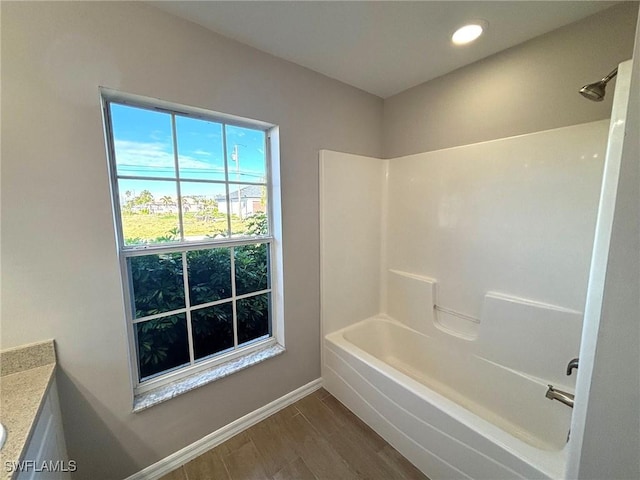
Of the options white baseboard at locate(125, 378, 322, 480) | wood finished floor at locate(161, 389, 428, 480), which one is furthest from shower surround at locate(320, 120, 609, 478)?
white baseboard at locate(125, 378, 322, 480)

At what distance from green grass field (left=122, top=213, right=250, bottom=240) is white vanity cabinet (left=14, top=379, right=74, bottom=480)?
733 mm

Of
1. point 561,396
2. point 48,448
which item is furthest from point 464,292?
point 48,448

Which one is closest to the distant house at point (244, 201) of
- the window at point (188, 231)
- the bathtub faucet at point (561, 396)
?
the window at point (188, 231)

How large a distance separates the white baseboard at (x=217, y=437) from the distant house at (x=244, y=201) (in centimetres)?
139

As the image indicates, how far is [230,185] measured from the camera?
159 cm

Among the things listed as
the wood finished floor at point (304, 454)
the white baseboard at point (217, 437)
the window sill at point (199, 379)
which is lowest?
the wood finished floor at point (304, 454)

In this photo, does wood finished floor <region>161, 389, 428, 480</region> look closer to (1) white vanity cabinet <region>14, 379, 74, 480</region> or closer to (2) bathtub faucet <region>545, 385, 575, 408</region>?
(1) white vanity cabinet <region>14, 379, 74, 480</region>

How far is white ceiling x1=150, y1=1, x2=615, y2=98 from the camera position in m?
1.20

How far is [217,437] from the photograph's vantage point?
1566mm

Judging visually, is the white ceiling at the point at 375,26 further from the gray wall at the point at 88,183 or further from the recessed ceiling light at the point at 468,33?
the gray wall at the point at 88,183

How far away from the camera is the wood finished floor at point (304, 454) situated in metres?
1.39

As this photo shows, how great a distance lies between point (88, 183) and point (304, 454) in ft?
6.15

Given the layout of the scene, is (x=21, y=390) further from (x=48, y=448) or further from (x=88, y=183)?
(x=88, y=183)

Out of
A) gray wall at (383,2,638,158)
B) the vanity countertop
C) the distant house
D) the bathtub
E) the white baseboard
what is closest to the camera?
the vanity countertop
